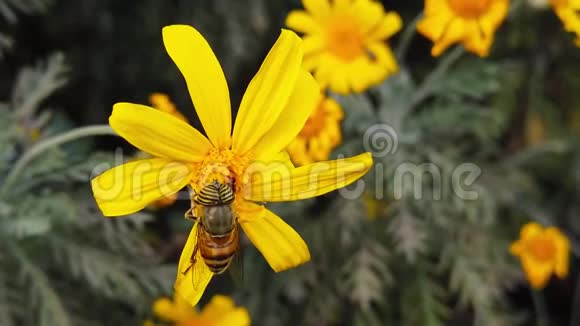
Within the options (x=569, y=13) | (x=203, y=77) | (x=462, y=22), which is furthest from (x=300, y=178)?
(x=569, y=13)

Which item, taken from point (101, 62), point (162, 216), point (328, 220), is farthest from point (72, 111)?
point (328, 220)

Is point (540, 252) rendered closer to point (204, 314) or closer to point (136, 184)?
point (204, 314)

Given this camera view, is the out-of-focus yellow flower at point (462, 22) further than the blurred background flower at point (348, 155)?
No

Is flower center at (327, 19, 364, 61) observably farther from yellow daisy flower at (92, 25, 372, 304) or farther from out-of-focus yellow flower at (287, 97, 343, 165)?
yellow daisy flower at (92, 25, 372, 304)

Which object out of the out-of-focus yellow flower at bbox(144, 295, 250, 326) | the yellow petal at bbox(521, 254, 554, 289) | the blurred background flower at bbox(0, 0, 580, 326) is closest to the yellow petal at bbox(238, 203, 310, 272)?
the blurred background flower at bbox(0, 0, 580, 326)

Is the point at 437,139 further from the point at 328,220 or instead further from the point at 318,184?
the point at 318,184

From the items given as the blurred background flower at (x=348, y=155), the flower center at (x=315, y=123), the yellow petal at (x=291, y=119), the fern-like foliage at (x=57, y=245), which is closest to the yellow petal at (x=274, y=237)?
the yellow petal at (x=291, y=119)

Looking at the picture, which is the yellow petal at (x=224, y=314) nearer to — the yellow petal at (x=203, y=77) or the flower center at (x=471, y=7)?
the yellow petal at (x=203, y=77)
